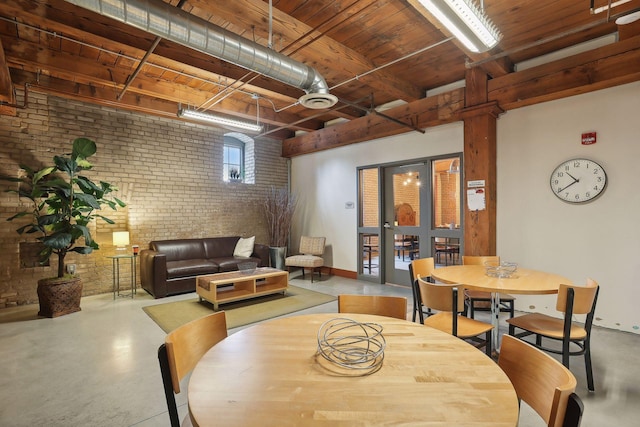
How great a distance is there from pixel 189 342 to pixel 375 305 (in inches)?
43.6

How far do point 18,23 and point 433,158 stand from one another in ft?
18.4

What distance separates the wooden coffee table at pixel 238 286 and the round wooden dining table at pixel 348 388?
3.26m

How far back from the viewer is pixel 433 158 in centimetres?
535

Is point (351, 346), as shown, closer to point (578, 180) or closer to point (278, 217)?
point (578, 180)

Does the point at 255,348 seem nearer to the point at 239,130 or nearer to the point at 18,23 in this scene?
the point at 18,23

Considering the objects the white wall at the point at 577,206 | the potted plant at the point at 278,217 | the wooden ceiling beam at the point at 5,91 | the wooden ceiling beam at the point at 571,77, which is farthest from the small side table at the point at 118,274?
the wooden ceiling beam at the point at 571,77

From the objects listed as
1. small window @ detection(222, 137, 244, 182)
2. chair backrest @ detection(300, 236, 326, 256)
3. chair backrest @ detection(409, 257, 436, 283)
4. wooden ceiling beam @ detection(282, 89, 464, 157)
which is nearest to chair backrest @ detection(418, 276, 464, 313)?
chair backrest @ detection(409, 257, 436, 283)

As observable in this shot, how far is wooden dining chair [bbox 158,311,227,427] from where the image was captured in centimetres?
123

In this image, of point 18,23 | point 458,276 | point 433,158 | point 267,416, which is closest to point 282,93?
point 433,158

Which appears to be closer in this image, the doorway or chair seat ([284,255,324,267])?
the doorway

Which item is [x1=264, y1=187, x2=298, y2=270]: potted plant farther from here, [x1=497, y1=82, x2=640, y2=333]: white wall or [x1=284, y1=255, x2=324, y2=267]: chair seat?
[x1=497, y1=82, x2=640, y2=333]: white wall

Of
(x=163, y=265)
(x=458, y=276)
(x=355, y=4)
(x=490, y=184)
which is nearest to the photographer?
(x=458, y=276)

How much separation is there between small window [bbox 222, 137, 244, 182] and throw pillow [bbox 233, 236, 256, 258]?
5.15 feet

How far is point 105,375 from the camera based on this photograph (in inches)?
105
